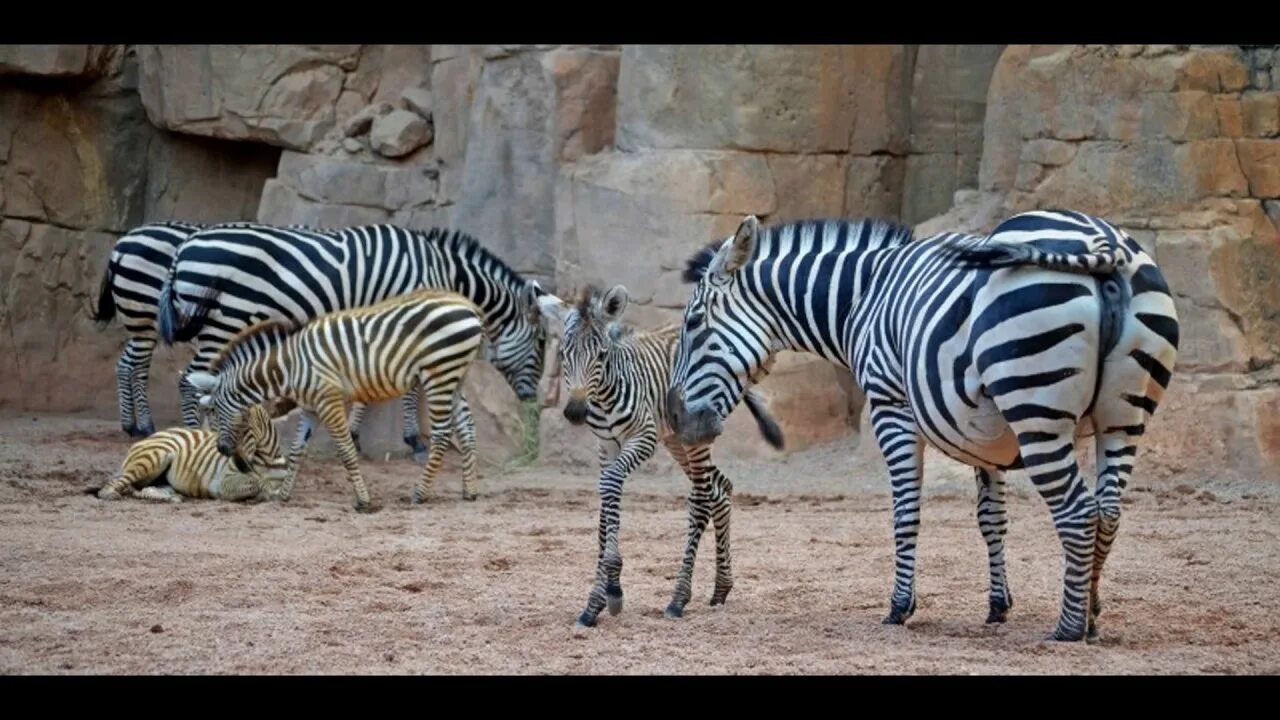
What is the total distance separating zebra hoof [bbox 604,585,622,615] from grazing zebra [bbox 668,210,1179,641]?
28.7 inches

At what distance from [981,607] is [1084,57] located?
5.01 meters

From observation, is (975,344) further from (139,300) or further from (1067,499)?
(139,300)

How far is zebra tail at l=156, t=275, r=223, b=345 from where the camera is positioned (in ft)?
43.7

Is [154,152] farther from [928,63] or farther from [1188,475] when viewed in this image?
[1188,475]

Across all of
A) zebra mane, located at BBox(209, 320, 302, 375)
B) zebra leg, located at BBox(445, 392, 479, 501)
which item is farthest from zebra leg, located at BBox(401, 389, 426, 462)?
zebra mane, located at BBox(209, 320, 302, 375)

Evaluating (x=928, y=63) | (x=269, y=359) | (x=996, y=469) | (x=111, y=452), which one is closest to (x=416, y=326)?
(x=269, y=359)

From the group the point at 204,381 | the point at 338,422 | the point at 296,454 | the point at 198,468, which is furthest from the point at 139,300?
the point at 338,422

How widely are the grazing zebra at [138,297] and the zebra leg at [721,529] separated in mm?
7776

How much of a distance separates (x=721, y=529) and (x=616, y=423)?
68cm

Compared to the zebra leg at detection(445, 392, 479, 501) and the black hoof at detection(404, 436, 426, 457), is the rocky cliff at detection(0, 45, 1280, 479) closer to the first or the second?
the black hoof at detection(404, 436, 426, 457)

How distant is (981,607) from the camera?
800cm

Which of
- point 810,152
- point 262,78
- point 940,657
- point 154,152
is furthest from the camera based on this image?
point 154,152

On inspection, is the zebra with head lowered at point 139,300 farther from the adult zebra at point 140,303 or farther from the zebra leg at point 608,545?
the zebra leg at point 608,545

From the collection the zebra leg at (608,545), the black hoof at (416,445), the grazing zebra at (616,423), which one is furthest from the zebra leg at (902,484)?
the black hoof at (416,445)
